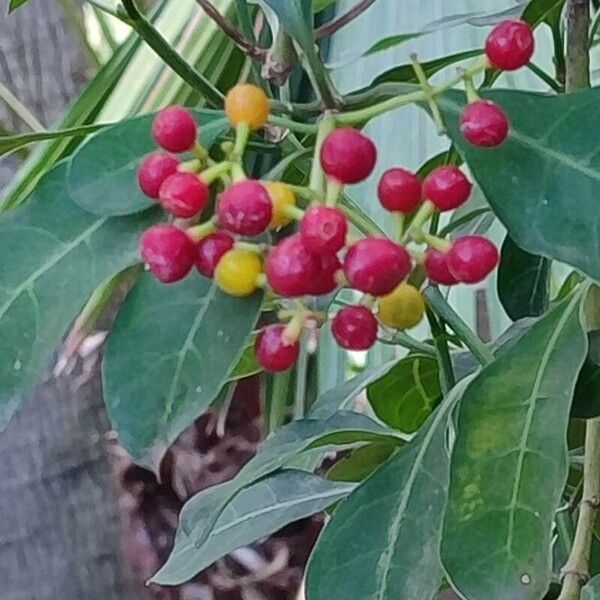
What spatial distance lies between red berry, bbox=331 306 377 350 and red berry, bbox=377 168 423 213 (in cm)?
3

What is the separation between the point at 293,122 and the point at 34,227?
3.7 inches

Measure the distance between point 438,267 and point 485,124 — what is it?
48 mm

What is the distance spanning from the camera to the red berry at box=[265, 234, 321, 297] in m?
0.29

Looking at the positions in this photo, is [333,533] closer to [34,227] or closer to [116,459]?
[34,227]

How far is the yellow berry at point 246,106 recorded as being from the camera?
309 mm

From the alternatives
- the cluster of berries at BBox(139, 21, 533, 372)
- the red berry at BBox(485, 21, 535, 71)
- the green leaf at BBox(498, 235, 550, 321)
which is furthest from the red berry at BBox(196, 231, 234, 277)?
the green leaf at BBox(498, 235, 550, 321)

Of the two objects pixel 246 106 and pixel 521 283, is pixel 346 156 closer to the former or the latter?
pixel 246 106

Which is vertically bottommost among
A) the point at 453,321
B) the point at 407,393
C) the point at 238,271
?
the point at 407,393

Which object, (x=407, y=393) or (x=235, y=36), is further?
(x=407, y=393)

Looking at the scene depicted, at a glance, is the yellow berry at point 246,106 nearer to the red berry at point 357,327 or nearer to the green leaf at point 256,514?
the red berry at point 357,327

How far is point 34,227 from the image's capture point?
353mm

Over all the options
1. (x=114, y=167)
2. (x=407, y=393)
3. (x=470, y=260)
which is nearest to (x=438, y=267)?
(x=470, y=260)

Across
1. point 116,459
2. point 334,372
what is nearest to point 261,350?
point 334,372

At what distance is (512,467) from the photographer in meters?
0.32
